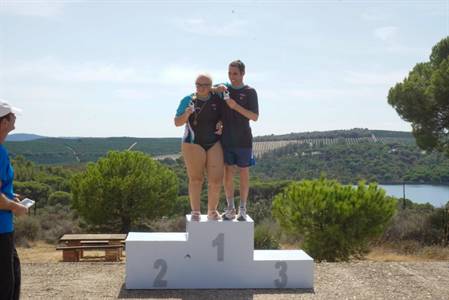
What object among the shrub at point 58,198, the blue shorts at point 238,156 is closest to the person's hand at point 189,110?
the blue shorts at point 238,156

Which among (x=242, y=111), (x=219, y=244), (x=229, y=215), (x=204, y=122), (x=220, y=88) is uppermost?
(x=220, y=88)

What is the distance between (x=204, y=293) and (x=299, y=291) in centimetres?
93

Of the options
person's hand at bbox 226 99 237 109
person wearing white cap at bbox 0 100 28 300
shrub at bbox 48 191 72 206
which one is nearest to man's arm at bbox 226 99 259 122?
person's hand at bbox 226 99 237 109

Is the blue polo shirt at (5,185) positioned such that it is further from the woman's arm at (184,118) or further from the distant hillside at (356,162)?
the distant hillside at (356,162)

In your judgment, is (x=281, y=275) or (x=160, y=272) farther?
(x=281, y=275)

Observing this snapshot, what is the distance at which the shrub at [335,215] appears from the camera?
33.1 ft

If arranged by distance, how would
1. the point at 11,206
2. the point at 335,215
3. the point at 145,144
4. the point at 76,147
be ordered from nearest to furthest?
the point at 11,206
the point at 335,215
the point at 145,144
the point at 76,147

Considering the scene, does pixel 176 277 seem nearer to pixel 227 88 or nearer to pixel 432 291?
pixel 227 88

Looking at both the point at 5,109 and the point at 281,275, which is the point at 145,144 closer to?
the point at 281,275

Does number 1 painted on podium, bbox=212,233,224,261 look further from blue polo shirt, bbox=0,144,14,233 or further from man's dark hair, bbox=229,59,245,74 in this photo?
blue polo shirt, bbox=0,144,14,233

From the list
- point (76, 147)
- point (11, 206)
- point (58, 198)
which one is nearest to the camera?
point (11, 206)

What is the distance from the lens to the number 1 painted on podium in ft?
17.6

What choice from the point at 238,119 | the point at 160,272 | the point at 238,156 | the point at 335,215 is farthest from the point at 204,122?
the point at 335,215

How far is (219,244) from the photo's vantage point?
17.7 ft
